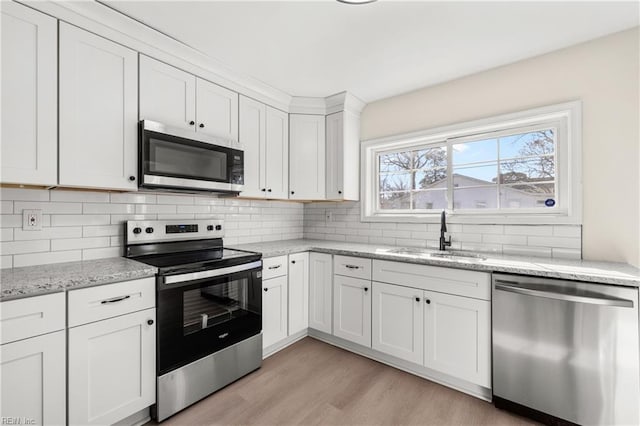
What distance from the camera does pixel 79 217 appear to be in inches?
77.0

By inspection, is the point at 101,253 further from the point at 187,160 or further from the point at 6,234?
the point at 187,160

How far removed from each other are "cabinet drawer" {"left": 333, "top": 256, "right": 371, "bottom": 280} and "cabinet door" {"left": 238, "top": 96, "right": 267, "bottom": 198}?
969 millimetres

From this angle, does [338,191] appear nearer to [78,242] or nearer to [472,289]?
[472,289]

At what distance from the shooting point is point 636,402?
60.5 inches

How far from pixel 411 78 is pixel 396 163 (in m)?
0.86

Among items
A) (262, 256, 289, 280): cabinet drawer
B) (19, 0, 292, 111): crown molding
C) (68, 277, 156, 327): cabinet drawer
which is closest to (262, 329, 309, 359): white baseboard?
(262, 256, 289, 280): cabinet drawer

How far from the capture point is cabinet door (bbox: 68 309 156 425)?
146 cm

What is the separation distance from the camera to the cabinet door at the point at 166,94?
1.99 metres

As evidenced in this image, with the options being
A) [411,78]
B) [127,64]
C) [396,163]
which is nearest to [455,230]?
[396,163]

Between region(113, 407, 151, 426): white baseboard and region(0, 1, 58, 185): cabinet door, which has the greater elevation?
region(0, 1, 58, 185): cabinet door

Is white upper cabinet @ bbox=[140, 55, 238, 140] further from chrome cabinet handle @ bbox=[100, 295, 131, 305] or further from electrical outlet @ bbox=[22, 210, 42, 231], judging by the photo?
chrome cabinet handle @ bbox=[100, 295, 131, 305]

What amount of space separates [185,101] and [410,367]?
8.78 feet

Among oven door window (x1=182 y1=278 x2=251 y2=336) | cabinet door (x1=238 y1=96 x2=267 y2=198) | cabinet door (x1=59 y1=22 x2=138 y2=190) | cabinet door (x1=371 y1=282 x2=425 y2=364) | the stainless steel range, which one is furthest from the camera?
cabinet door (x1=238 y1=96 x2=267 y2=198)

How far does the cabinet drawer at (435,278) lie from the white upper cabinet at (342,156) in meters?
0.97
